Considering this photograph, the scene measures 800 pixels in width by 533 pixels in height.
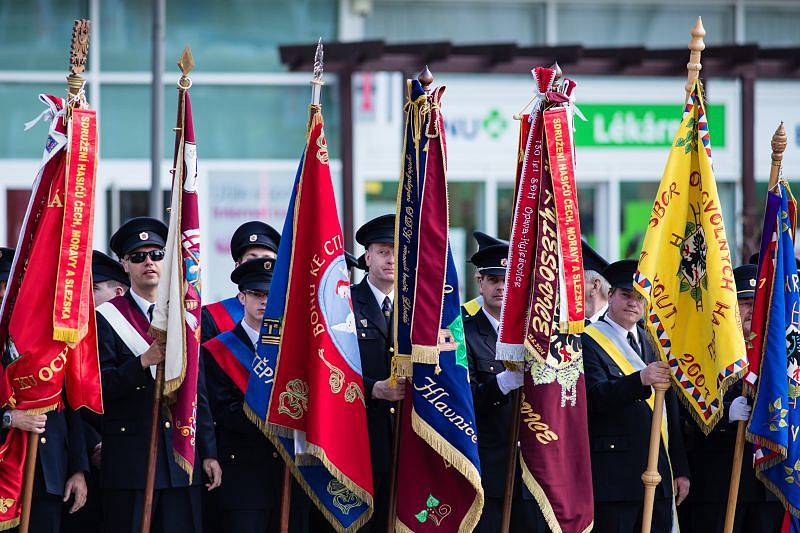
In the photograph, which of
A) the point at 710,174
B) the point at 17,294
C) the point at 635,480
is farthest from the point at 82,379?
the point at 710,174

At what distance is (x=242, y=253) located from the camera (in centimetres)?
743

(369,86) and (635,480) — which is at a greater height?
(369,86)

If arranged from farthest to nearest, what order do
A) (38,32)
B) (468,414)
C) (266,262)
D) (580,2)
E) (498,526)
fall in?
1. (580,2)
2. (38,32)
3. (266,262)
4. (498,526)
5. (468,414)

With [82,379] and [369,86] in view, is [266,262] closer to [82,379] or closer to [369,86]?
[82,379]

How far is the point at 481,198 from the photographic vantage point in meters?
13.8

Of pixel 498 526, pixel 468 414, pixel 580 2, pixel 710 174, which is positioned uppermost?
pixel 580 2

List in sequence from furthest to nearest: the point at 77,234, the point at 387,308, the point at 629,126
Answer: the point at 629,126, the point at 387,308, the point at 77,234

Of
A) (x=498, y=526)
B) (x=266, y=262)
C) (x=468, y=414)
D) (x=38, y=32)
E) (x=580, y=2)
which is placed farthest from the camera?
(x=580, y=2)

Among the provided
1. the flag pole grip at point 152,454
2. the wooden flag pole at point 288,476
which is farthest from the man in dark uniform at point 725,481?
the flag pole grip at point 152,454

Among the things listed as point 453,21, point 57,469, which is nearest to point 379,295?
point 57,469

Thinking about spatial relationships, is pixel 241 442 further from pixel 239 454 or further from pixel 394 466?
pixel 394 466

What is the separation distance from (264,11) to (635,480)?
857 centimetres

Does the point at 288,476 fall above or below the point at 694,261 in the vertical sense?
below

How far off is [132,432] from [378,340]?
1.31 m
